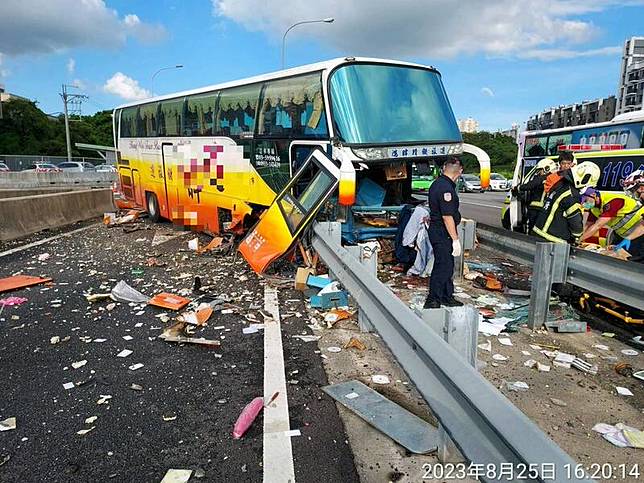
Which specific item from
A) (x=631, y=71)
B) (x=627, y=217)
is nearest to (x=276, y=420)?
(x=627, y=217)

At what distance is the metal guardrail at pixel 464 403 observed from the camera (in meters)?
1.58

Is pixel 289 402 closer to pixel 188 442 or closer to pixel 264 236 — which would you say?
pixel 188 442

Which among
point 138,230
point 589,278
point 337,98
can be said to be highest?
point 337,98

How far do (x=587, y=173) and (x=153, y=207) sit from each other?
431 inches

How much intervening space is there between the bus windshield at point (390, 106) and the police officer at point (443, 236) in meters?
1.71

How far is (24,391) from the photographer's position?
365 centimetres

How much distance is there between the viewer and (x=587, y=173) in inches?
360

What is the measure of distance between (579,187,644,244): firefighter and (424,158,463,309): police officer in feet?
6.50

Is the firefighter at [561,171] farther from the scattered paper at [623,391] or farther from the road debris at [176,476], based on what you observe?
the road debris at [176,476]

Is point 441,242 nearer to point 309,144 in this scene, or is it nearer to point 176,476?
point 309,144

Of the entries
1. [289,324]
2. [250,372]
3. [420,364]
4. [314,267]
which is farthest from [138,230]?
[420,364]

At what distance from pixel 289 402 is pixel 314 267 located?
3.55 metres

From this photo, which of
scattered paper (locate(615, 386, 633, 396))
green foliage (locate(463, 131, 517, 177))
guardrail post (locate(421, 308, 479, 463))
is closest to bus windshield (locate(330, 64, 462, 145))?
scattered paper (locate(615, 386, 633, 396))

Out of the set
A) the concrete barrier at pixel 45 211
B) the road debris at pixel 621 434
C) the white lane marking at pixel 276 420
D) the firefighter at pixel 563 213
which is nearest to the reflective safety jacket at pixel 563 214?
the firefighter at pixel 563 213
